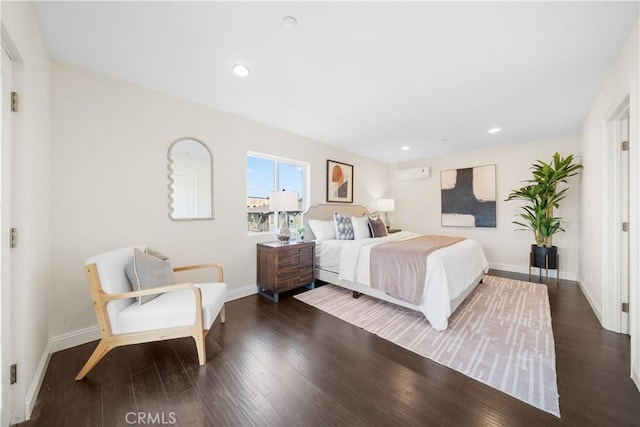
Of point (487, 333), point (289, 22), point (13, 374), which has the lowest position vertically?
point (487, 333)

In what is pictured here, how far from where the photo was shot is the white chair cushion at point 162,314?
161 cm

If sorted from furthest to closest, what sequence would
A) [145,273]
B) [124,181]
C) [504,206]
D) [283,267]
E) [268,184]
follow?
1. [504,206]
2. [268,184]
3. [283,267]
4. [124,181]
5. [145,273]

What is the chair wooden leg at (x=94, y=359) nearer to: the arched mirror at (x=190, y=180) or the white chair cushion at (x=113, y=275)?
the white chair cushion at (x=113, y=275)

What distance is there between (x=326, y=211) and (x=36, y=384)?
365cm

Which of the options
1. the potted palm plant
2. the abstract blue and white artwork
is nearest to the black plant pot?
the potted palm plant

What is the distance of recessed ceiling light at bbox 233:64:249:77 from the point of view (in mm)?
2039

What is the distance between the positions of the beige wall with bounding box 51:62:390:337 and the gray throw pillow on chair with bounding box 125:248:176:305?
2.30ft

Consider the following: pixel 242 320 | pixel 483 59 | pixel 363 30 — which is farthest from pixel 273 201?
pixel 483 59

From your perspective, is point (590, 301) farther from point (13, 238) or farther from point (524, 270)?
point (13, 238)

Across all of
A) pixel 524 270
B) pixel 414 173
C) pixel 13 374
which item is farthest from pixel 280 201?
pixel 524 270

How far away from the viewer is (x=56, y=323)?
75.7 inches

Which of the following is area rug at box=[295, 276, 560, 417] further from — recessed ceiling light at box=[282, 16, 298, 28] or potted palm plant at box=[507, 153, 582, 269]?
recessed ceiling light at box=[282, 16, 298, 28]

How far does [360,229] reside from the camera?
3.77m

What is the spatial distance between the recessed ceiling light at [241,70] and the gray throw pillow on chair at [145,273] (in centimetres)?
180
